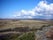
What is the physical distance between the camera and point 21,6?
9.50 feet

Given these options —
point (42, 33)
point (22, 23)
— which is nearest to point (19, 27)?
point (22, 23)

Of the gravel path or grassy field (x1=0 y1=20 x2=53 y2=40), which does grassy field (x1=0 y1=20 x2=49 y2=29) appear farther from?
the gravel path

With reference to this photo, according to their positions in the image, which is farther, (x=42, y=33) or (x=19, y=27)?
(x=19, y=27)

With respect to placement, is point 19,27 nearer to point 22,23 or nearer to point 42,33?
point 22,23

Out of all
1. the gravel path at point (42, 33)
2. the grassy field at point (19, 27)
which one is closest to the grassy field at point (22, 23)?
the grassy field at point (19, 27)

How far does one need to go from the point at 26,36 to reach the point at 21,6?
73 centimetres

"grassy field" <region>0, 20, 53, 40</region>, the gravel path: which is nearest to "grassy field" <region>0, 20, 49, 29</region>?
"grassy field" <region>0, 20, 53, 40</region>

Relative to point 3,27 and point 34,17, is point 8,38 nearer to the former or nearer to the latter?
point 3,27

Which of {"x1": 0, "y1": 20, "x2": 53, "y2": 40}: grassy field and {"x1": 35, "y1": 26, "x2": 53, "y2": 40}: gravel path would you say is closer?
{"x1": 35, "y1": 26, "x2": 53, "y2": 40}: gravel path

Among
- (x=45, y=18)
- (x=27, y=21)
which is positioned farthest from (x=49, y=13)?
(x=27, y=21)

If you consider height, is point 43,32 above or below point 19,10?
below

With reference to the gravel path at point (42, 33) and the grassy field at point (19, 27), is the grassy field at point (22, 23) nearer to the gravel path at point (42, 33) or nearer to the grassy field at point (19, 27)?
the grassy field at point (19, 27)

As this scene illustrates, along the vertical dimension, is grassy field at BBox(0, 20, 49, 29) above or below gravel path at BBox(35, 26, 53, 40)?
above

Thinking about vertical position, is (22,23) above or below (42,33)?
above
